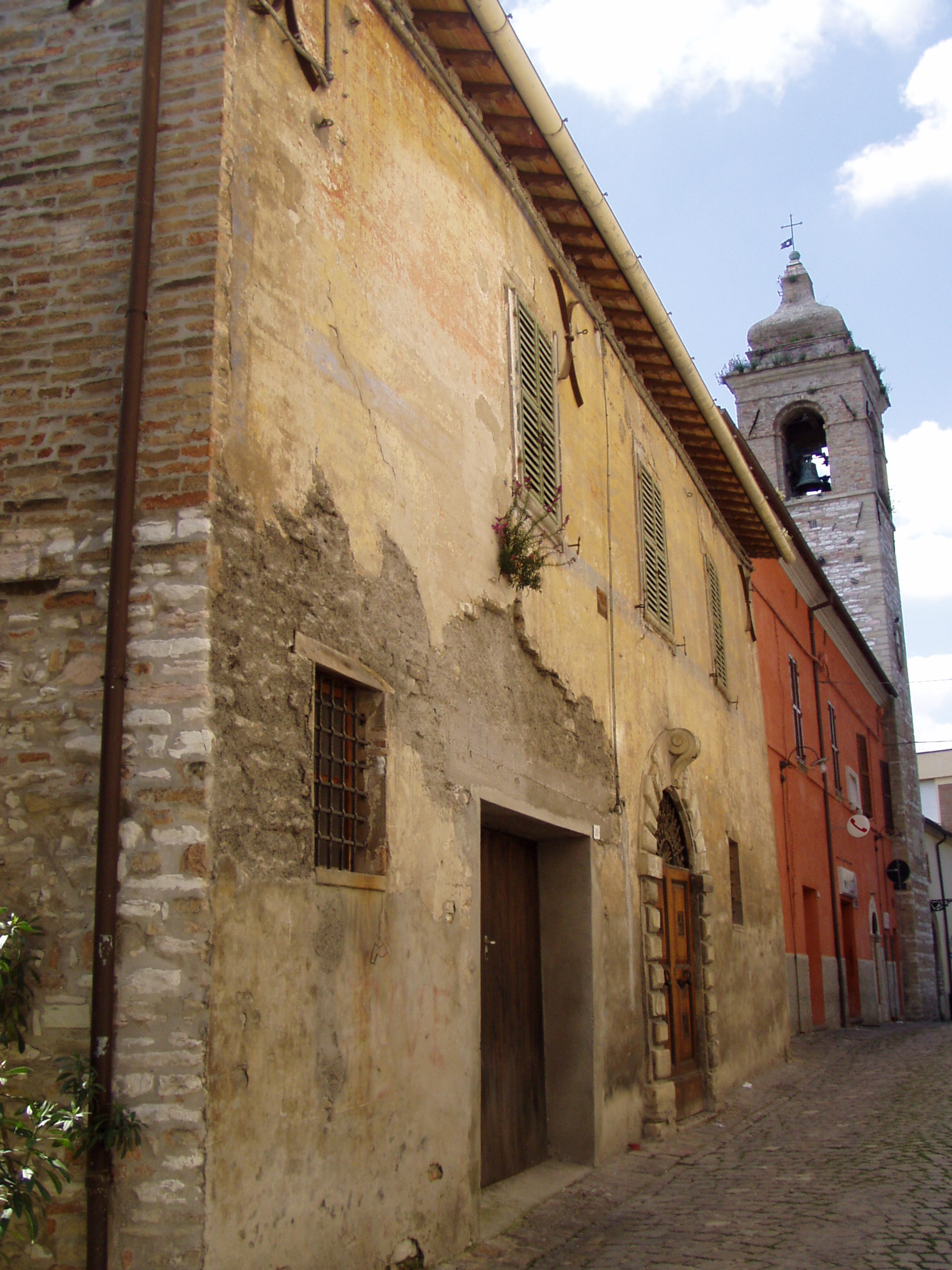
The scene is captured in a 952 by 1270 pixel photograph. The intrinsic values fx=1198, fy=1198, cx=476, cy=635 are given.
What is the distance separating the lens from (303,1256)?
4121 millimetres

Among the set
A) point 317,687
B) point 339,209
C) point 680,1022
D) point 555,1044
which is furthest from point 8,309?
point 680,1022

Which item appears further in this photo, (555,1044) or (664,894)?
(664,894)

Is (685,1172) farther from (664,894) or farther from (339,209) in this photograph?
(339,209)

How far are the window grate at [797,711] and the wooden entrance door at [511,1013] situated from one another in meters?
11.0

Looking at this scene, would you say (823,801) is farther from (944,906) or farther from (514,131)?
(944,906)

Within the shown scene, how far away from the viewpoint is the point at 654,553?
33.5 ft

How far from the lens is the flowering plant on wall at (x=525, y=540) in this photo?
676 centimetres

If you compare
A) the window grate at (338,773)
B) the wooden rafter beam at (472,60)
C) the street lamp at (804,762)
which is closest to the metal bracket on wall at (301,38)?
the wooden rafter beam at (472,60)

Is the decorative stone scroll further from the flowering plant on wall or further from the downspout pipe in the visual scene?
the downspout pipe

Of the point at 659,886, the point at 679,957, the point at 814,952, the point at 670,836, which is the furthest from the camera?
the point at 814,952

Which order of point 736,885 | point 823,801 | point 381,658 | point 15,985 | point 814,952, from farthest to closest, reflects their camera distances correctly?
1. point 823,801
2. point 814,952
3. point 736,885
4. point 381,658
5. point 15,985

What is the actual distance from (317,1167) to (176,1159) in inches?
31.0

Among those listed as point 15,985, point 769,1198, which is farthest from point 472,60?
point 769,1198

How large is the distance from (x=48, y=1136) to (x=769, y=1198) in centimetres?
439
